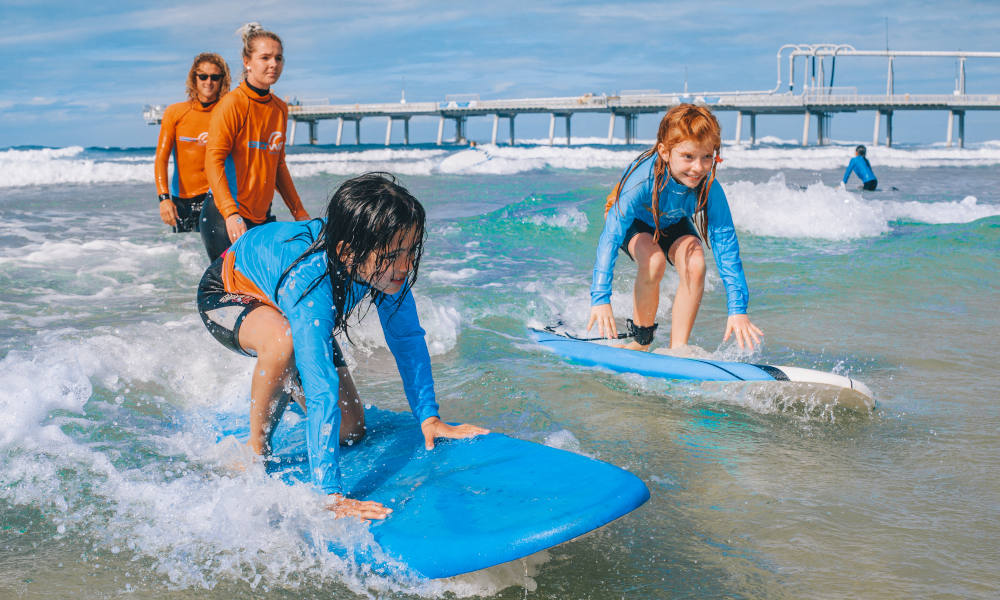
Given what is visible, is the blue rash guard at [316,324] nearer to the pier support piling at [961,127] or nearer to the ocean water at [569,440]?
the ocean water at [569,440]

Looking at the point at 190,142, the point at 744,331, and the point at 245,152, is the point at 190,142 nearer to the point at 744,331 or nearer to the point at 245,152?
the point at 245,152

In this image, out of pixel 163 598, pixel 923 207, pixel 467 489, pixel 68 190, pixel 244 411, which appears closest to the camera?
pixel 163 598

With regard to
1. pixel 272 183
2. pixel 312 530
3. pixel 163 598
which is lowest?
pixel 163 598

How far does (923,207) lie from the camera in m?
15.2

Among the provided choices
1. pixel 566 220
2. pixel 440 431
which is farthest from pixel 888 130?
pixel 440 431

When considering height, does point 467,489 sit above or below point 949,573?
above

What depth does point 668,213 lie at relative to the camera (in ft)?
15.5

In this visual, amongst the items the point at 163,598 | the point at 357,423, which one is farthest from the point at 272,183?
the point at 163,598

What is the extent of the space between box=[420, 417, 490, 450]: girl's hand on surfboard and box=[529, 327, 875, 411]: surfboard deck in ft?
5.48

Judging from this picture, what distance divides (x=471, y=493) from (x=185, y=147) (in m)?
3.42

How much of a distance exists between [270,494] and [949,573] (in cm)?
224

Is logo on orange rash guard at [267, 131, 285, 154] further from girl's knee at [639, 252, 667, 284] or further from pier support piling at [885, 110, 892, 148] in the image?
pier support piling at [885, 110, 892, 148]

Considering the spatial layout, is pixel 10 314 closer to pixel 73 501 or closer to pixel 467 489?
pixel 73 501

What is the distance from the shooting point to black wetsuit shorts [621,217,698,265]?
4914 mm
